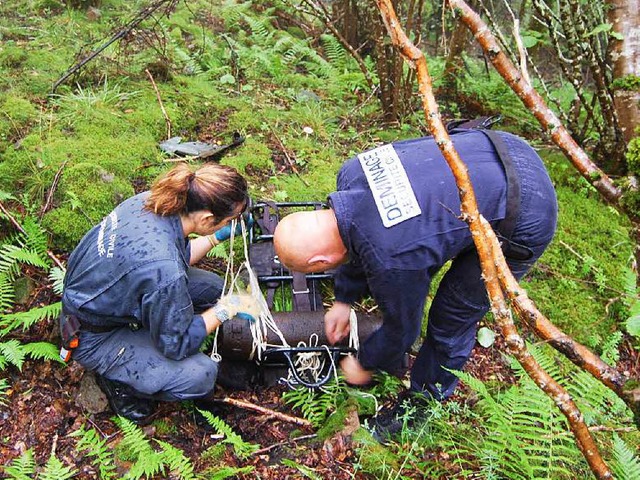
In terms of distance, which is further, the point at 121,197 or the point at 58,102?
the point at 58,102

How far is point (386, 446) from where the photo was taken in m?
3.20

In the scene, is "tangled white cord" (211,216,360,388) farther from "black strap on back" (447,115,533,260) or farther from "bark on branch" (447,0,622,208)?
"bark on branch" (447,0,622,208)

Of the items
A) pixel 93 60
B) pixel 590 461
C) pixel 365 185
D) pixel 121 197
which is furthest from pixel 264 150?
pixel 590 461

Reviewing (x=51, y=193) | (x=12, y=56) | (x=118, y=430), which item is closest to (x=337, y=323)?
(x=118, y=430)

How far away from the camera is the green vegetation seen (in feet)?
9.48

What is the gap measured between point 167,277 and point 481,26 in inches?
86.9

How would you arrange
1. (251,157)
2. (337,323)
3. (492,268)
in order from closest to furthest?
(492,268) → (337,323) → (251,157)

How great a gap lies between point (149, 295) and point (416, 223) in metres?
1.66

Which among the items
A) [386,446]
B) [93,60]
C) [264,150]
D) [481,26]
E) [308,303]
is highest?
[481,26]

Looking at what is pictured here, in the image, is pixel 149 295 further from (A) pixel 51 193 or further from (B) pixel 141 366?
(A) pixel 51 193

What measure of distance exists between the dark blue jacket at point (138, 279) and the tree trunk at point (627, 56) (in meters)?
2.60

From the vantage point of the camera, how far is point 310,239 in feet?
8.88

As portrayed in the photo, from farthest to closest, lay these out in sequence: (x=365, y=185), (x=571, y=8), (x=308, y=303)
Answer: (x=571, y=8) → (x=308, y=303) → (x=365, y=185)

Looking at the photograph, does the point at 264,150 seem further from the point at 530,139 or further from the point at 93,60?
the point at 530,139
